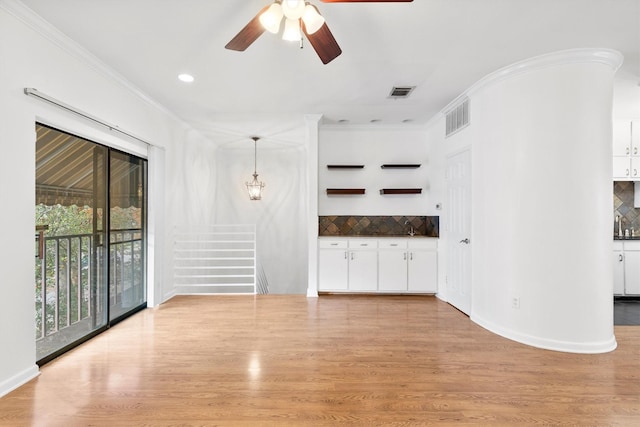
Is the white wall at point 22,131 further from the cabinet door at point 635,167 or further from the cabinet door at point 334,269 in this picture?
the cabinet door at point 635,167

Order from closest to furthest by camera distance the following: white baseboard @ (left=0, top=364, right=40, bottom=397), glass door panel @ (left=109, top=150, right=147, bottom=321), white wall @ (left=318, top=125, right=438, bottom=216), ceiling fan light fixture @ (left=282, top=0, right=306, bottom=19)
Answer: ceiling fan light fixture @ (left=282, top=0, right=306, bottom=19)
white baseboard @ (left=0, top=364, right=40, bottom=397)
glass door panel @ (left=109, top=150, right=147, bottom=321)
white wall @ (left=318, top=125, right=438, bottom=216)

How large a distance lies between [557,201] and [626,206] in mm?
3225

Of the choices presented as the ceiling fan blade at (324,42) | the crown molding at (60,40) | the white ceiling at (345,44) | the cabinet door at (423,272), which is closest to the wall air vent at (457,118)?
the white ceiling at (345,44)

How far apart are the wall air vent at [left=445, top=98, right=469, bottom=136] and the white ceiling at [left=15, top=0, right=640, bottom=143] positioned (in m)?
0.18

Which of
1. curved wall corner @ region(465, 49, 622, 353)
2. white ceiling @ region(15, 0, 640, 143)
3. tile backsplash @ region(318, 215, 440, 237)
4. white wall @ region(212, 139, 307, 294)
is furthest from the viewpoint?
white wall @ region(212, 139, 307, 294)

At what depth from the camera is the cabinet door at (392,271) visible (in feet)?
16.1

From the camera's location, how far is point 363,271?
4.92 metres

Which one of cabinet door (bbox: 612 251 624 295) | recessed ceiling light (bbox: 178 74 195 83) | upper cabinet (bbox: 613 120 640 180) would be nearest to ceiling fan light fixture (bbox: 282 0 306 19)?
recessed ceiling light (bbox: 178 74 195 83)

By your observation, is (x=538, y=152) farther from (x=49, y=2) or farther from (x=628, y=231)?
(x=49, y=2)

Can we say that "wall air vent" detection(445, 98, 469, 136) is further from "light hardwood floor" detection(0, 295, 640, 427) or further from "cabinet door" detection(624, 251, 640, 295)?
"cabinet door" detection(624, 251, 640, 295)

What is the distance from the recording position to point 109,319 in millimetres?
3572

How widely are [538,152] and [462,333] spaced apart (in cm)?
193

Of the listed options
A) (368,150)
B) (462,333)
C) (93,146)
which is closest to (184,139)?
(93,146)

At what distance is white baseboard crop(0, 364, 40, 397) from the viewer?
2.21m
